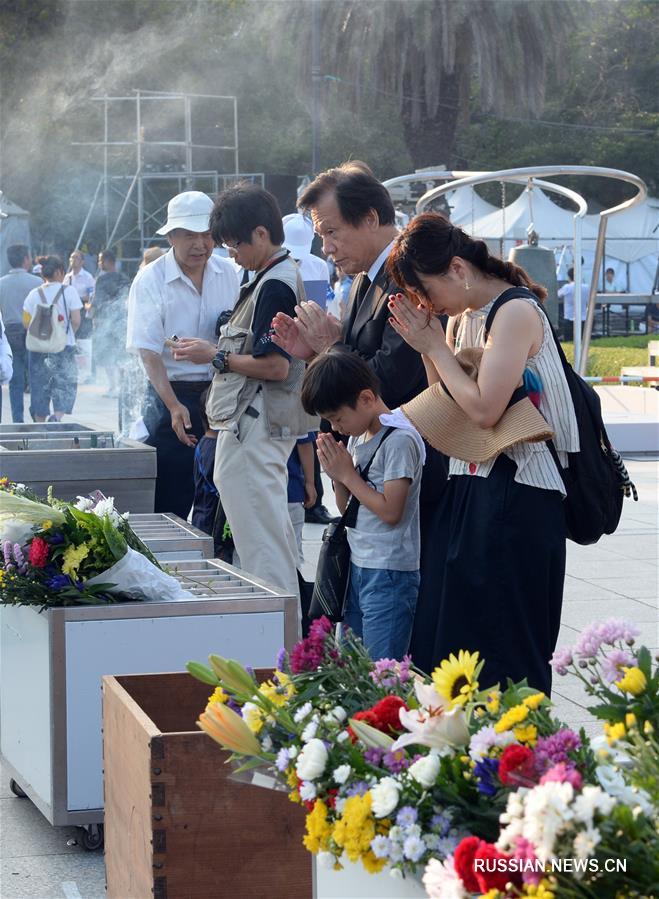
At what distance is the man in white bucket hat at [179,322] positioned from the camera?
5.46 metres

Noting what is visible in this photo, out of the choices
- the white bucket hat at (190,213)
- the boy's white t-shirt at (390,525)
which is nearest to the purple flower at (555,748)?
the boy's white t-shirt at (390,525)

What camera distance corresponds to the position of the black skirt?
3.27m

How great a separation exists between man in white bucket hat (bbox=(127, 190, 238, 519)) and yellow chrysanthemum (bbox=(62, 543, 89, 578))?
75.7 inches

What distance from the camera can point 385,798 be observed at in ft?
5.49

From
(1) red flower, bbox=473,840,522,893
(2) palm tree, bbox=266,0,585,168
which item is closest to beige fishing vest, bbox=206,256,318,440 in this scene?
(1) red flower, bbox=473,840,522,893

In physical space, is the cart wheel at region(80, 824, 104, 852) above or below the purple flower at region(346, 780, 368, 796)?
below

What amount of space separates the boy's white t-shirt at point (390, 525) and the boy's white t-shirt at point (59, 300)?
393 inches

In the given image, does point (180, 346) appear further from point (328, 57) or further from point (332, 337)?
point (328, 57)

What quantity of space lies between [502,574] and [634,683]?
153 cm

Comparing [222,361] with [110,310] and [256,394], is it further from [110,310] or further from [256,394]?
[110,310]

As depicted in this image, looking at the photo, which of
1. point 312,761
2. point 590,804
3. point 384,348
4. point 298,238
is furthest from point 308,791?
point 298,238

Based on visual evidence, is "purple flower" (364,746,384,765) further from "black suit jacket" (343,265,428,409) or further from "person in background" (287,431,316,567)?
"person in background" (287,431,316,567)

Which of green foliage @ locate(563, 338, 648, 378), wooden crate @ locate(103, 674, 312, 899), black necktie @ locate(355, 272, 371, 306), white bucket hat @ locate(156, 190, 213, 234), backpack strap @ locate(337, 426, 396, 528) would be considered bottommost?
green foliage @ locate(563, 338, 648, 378)

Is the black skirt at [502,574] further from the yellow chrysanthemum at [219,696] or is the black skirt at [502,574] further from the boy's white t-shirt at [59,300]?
the boy's white t-shirt at [59,300]
